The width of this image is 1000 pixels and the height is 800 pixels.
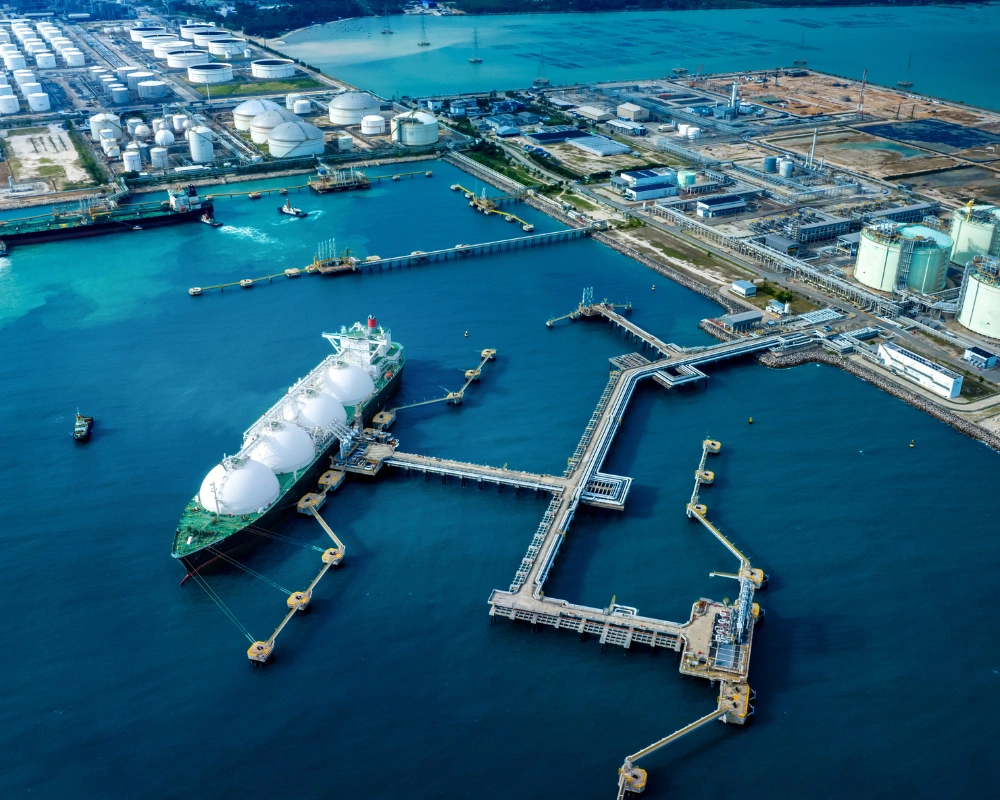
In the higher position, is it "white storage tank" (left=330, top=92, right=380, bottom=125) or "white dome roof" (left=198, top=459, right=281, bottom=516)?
"white storage tank" (left=330, top=92, right=380, bottom=125)

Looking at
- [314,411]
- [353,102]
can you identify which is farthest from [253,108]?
[314,411]

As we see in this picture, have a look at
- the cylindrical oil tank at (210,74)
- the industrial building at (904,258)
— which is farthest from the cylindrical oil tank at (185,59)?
the industrial building at (904,258)

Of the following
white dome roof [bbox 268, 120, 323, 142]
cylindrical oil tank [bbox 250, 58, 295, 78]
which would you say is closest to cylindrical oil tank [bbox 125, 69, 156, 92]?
cylindrical oil tank [bbox 250, 58, 295, 78]

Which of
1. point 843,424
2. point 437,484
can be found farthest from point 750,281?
point 437,484

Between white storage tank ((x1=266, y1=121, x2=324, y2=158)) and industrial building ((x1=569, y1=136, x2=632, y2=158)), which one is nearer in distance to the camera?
white storage tank ((x1=266, y1=121, x2=324, y2=158))

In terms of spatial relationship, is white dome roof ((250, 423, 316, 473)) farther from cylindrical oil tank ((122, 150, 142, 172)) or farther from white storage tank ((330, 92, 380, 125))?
white storage tank ((330, 92, 380, 125))

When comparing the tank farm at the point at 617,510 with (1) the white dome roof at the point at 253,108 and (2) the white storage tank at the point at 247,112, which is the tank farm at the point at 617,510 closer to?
(2) the white storage tank at the point at 247,112
